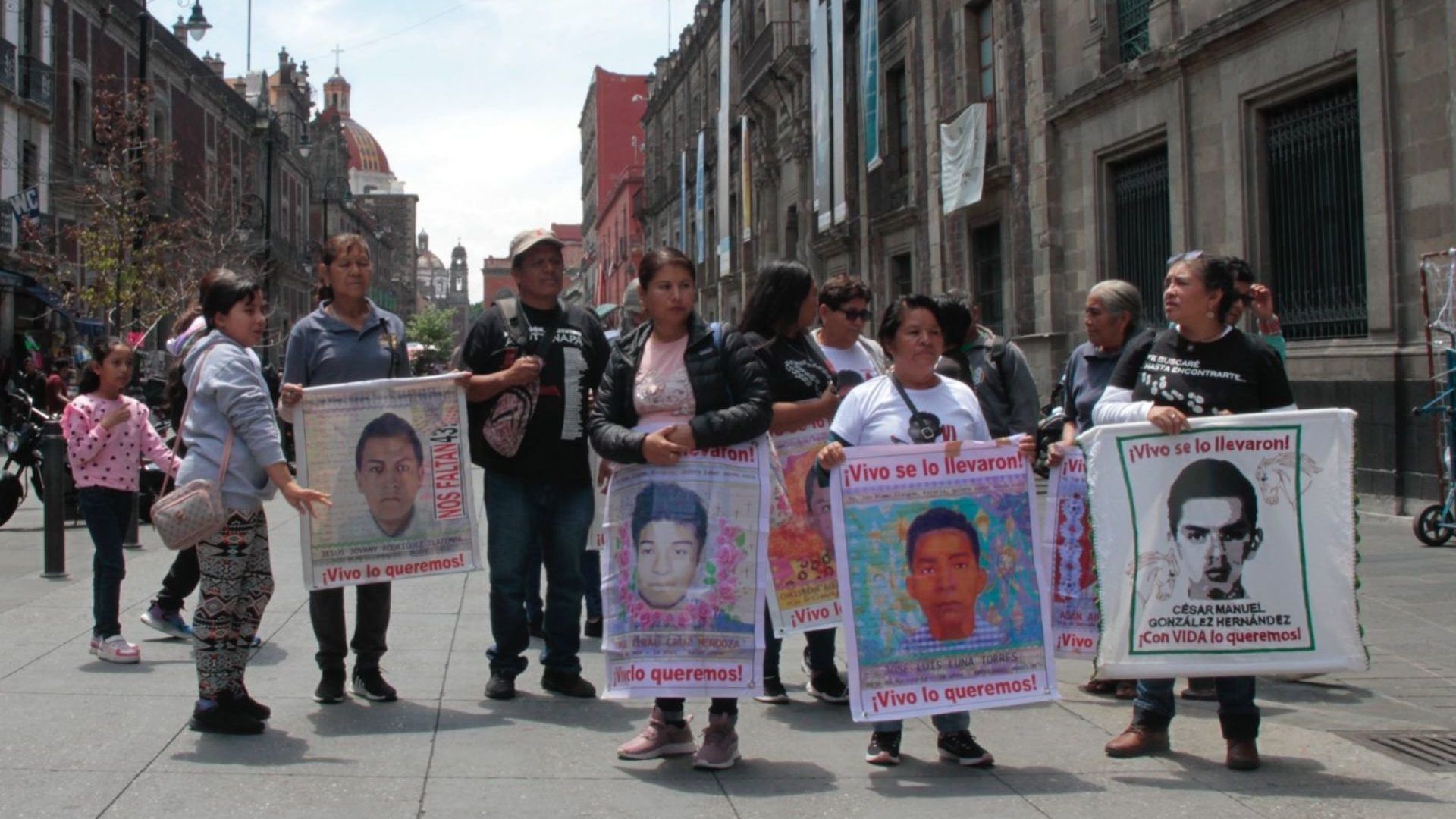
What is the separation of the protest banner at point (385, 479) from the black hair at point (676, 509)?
1239mm

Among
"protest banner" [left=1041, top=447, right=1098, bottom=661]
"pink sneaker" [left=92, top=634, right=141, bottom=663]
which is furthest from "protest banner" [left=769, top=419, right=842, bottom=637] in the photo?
"pink sneaker" [left=92, top=634, right=141, bottom=663]

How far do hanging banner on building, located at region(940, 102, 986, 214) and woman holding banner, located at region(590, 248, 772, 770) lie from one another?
1594 cm

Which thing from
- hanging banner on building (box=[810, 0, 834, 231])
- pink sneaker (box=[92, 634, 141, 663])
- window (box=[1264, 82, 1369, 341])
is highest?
hanging banner on building (box=[810, 0, 834, 231])

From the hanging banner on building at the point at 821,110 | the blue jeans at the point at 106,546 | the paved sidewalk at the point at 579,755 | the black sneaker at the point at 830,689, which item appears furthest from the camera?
the hanging banner on building at the point at 821,110

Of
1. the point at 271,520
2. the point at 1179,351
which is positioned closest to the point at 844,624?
the point at 1179,351

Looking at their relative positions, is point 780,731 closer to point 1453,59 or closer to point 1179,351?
point 1179,351

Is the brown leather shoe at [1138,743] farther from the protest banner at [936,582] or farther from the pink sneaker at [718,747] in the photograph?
the pink sneaker at [718,747]

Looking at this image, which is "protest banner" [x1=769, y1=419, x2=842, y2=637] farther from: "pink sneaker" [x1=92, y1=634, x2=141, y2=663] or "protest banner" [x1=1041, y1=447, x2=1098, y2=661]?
"pink sneaker" [x1=92, y1=634, x2=141, y2=663]

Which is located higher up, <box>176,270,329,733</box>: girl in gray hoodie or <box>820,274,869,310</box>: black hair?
<box>820,274,869,310</box>: black hair

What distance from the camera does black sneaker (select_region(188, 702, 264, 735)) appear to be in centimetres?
514

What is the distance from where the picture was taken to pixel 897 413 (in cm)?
493

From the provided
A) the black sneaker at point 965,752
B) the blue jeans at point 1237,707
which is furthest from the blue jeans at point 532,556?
the blue jeans at point 1237,707

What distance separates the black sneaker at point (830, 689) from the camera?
19.5 ft

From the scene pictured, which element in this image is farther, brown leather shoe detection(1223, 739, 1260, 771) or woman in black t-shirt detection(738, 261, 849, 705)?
woman in black t-shirt detection(738, 261, 849, 705)
